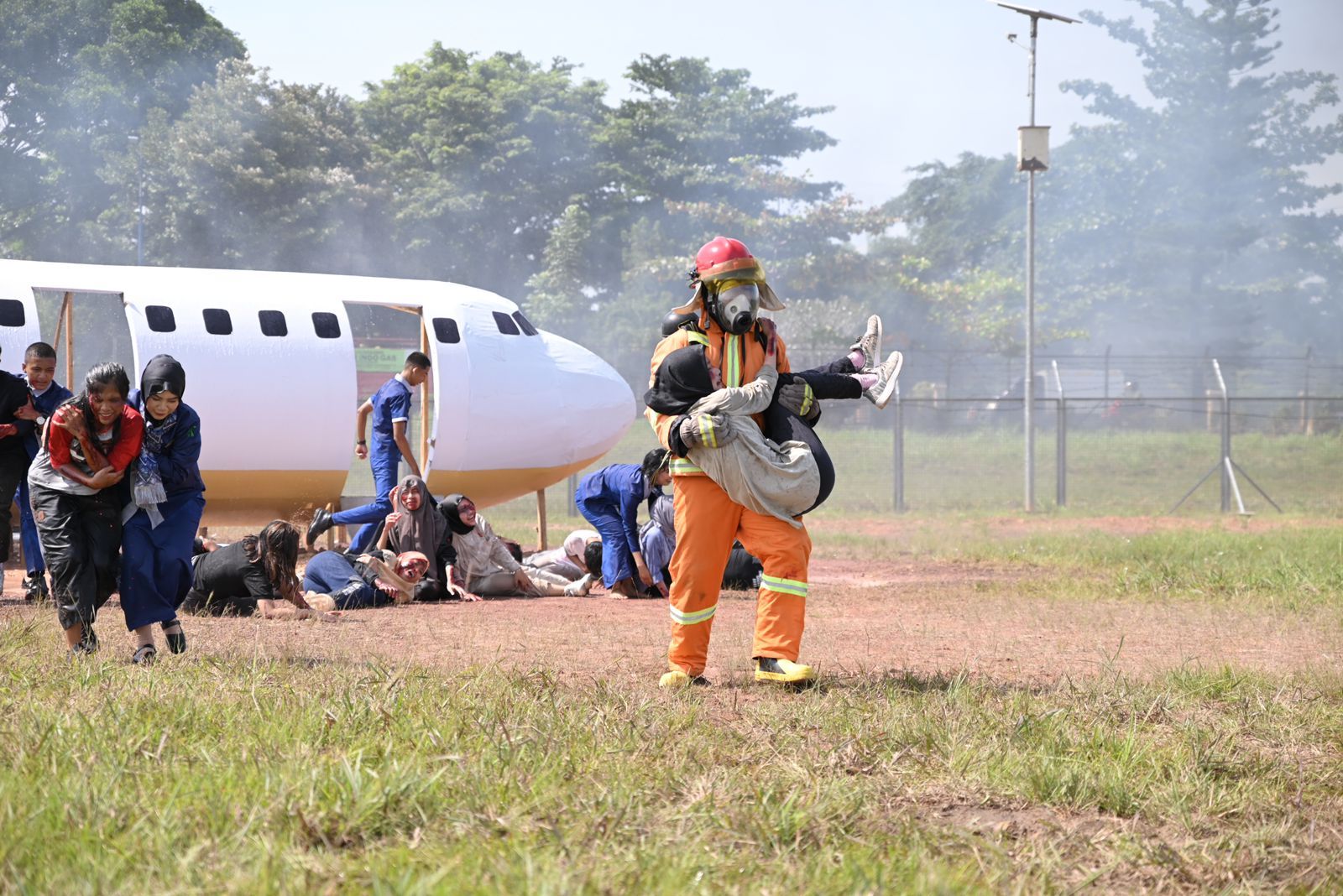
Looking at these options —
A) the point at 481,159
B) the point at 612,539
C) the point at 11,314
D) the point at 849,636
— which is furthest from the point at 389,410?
the point at 481,159

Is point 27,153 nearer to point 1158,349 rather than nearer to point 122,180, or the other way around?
point 122,180

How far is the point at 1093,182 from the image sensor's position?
4878cm

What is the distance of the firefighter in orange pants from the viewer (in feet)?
21.8

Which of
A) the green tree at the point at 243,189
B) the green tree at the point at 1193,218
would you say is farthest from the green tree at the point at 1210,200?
the green tree at the point at 243,189

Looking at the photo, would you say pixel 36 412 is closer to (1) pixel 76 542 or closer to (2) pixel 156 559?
(1) pixel 76 542

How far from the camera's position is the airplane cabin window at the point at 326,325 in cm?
1371

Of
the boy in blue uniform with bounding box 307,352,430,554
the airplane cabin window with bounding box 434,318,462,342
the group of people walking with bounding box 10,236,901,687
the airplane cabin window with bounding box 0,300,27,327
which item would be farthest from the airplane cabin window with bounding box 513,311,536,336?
the group of people walking with bounding box 10,236,901,687

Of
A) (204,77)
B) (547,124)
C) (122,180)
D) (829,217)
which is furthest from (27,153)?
(829,217)

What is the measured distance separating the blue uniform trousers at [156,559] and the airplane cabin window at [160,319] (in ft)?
19.8

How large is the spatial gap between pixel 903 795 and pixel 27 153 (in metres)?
38.9

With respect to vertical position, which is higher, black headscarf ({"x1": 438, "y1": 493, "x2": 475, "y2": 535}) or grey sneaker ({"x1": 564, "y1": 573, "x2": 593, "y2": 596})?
black headscarf ({"x1": 438, "y1": 493, "x2": 475, "y2": 535})

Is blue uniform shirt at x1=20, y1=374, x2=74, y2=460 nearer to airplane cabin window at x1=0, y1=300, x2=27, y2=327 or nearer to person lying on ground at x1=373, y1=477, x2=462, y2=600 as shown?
airplane cabin window at x1=0, y1=300, x2=27, y2=327

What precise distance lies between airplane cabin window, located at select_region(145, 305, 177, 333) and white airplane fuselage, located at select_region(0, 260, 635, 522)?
11 millimetres

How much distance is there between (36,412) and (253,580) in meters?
1.93
